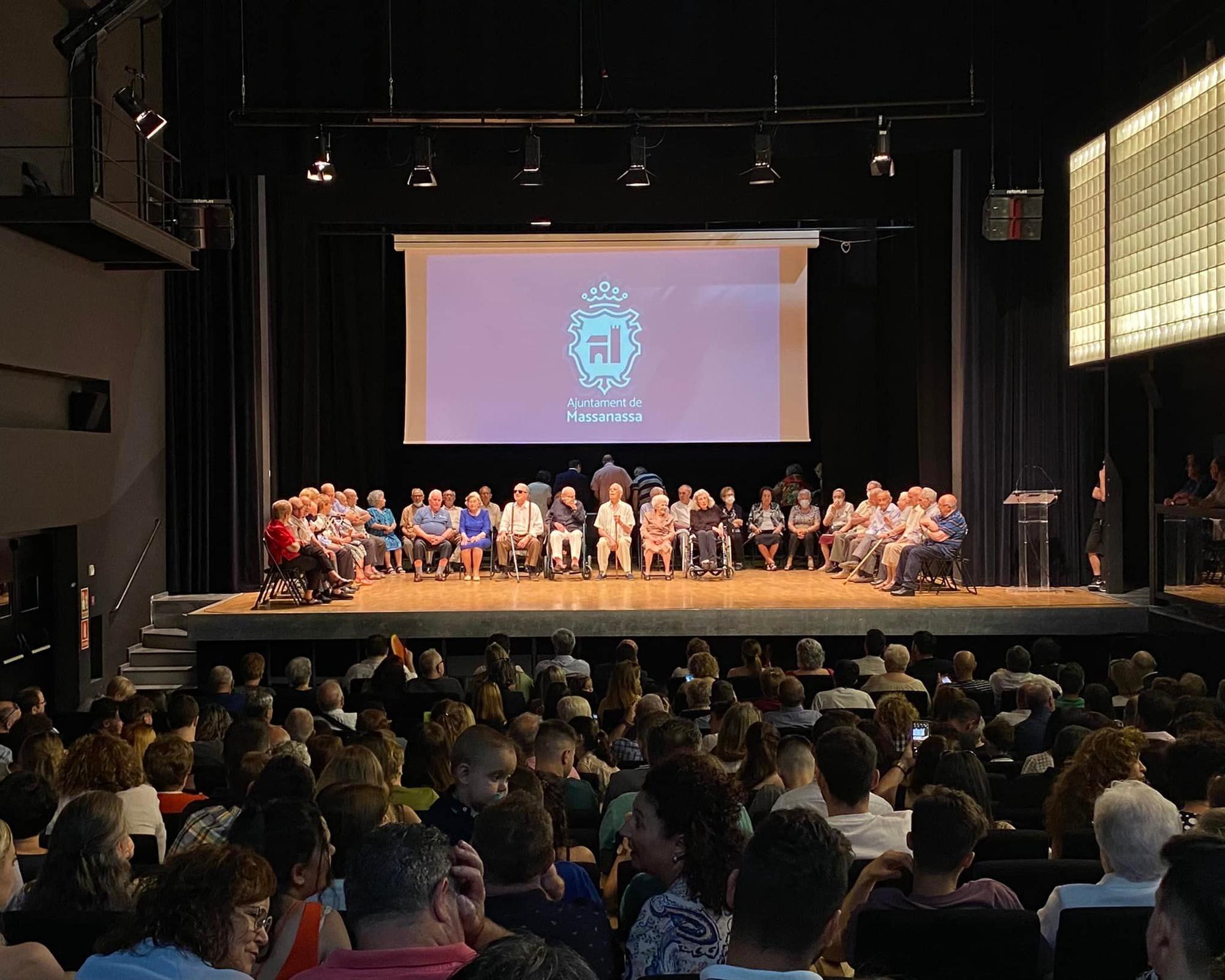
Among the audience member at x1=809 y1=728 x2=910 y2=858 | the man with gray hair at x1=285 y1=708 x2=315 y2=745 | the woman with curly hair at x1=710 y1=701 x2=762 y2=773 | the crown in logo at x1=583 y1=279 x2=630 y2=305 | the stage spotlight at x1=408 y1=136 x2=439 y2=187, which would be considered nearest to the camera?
the audience member at x1=809 y1=728 x2=910 y2=858

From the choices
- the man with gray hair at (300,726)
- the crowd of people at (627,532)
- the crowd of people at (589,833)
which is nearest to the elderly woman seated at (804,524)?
the crowd of people at (627,532)

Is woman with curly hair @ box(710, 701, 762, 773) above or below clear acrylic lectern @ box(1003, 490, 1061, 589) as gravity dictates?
below

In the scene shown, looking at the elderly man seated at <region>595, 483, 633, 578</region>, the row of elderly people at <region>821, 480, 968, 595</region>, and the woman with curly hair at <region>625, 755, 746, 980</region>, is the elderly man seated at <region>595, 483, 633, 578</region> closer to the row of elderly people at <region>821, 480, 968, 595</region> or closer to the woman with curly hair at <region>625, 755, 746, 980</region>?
the row of elderly people at <region>821, 480, 968, 595</region>

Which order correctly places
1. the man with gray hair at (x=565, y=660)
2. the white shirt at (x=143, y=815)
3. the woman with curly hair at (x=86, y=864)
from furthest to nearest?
the man with gray hair at (x=565, y=660) < the white shirt at (x=143, y=815) < the woman with curly hair at (x=86, y=864)

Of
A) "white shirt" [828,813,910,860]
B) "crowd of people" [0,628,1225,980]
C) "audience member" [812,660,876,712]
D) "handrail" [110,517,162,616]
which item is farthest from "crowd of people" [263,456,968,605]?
"white shirt" [828,813,910,860]

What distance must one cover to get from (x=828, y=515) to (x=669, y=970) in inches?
430

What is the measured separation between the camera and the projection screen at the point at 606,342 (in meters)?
13.6

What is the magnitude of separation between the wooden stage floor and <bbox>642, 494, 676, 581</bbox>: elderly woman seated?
155 centimetres

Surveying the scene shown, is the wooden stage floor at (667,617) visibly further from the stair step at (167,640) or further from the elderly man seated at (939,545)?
the stair step at (167,640)

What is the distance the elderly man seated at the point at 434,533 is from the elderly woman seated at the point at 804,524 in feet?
10.5

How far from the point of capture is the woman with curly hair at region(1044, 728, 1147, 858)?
12.1 ft

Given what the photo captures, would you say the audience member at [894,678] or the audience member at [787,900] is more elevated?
the audience member at [787,900]

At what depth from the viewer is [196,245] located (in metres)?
10.6

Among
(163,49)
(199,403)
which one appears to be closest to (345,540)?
(199,403)
